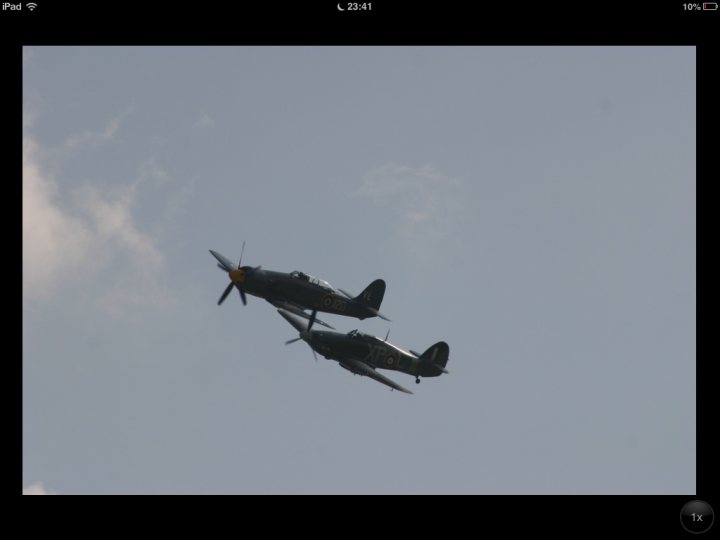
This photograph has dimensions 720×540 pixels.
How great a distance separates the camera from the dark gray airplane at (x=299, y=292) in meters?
60.2

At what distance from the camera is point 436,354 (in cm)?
6638

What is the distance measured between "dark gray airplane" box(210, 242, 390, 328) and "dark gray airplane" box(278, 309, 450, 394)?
1.28 meters

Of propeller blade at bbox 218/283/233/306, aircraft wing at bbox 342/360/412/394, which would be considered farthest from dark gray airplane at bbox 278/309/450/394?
propeller blade at bbox 218/283/233/306

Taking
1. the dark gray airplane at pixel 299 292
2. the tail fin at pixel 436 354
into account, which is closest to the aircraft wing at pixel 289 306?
the dark gray airplane at pixel 299 292

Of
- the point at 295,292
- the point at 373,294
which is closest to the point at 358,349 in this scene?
the point at 373,294

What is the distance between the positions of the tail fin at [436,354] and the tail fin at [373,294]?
5656 mm
